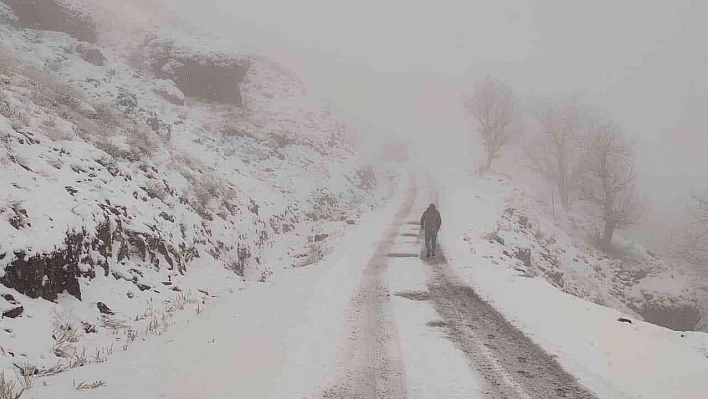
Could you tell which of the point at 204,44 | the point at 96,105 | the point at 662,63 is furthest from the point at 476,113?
the point at 662,63

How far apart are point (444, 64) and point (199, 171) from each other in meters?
145

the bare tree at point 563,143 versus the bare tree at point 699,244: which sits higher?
the bare tree at point 563,143

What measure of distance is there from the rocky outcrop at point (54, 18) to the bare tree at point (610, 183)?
3609cm

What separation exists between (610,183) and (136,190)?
106ft

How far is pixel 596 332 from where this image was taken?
7004mm

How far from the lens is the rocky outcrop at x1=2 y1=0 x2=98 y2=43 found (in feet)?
68.5

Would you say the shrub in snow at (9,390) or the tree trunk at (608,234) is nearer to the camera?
the shrub in snow at (9,390)

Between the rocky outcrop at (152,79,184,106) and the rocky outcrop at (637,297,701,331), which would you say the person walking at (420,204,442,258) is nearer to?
the rocky outcrop at (637,297,701,331)

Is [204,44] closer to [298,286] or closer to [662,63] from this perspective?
[298,286]

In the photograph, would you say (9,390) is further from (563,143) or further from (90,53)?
(563,143)

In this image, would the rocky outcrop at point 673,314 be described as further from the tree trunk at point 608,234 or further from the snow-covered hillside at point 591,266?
the tree trunk at point 608,234

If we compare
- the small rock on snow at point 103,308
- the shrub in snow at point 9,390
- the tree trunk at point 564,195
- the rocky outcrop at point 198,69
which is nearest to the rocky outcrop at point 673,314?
the tree trunk at point 564,195

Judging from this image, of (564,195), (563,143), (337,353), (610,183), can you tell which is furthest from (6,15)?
(564,195)

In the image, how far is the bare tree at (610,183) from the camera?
29875mm
